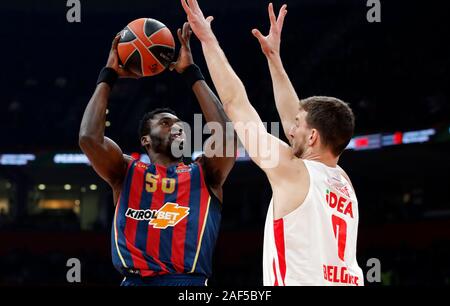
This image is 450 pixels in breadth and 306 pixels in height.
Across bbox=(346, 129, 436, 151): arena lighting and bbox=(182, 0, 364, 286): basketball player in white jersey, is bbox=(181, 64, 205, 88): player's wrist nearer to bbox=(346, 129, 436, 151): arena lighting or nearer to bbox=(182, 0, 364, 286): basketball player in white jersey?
bbox=(182, 0, 364, 286): basketball player in white jersey

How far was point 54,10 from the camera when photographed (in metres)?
18.5

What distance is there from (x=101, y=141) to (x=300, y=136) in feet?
4.90

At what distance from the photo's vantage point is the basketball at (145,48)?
13.6 ft

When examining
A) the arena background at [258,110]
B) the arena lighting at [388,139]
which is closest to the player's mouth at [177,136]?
the arena background at [258,110]

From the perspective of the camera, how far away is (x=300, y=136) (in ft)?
9.31

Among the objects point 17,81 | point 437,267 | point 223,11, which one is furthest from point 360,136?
point 17,81

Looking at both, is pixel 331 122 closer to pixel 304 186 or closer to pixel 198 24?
pixel 304 186

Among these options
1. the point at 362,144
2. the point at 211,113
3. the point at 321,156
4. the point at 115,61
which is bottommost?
the point at 321,156

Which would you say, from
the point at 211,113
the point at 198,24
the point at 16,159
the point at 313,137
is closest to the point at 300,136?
the point at 313,137

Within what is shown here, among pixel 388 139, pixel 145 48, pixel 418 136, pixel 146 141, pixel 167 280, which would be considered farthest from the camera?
pixel 388 139

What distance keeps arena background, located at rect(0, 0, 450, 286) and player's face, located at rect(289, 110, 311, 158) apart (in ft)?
34.8

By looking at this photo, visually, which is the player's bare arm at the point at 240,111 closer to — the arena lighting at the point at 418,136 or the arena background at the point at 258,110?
the arena background at the point at 258,110
